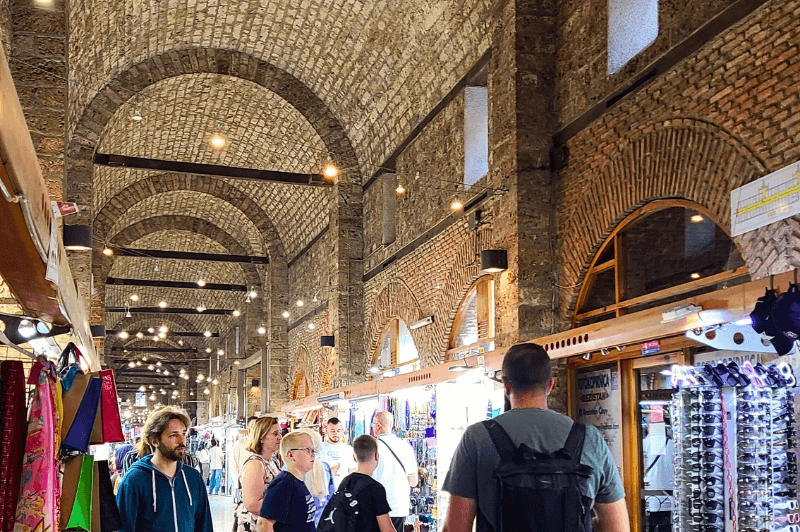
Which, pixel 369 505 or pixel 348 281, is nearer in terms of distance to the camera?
pixel 369 505

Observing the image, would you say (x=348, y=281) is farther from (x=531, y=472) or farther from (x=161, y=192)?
(x=531, y=472)

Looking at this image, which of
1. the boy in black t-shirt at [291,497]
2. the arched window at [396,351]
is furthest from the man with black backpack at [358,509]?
the arched window at [396,351]

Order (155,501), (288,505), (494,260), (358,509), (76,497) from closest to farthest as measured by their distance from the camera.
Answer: (76,497) < (155,501) < (288,505) < (358,509) < (494,260)

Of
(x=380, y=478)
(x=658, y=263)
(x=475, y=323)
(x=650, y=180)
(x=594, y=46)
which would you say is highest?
(x=594, y=46)

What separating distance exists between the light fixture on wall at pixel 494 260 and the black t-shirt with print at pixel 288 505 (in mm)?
4915

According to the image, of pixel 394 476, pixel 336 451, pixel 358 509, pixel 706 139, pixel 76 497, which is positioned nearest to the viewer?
pixel 76 497

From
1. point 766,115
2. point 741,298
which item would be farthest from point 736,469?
point 766,115

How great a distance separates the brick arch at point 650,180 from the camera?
624 centimetres

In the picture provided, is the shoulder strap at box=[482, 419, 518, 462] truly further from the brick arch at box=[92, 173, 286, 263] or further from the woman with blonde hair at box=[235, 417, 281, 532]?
the brick arch at box=[92, 173, 286, 263]

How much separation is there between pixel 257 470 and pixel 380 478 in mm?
2682

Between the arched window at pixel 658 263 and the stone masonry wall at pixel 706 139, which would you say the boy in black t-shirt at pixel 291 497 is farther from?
the arched window at pixel 658 263

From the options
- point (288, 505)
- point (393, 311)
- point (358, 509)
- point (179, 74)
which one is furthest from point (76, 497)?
point (179, 74)

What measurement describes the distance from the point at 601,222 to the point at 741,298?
11.0 feet

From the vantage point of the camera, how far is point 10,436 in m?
3.05
